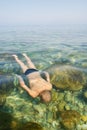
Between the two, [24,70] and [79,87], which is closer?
[79,87]

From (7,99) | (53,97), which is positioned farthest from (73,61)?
(7,99)

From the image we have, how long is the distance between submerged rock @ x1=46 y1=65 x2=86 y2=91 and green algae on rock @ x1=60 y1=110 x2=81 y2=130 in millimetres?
1942

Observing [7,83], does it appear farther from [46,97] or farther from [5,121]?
[5,121]

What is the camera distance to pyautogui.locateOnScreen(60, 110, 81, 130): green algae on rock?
8141mm

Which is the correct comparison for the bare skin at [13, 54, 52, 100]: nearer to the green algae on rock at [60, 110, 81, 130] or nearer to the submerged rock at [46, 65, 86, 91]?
the submerged rock at [46, 65, 86, 91]

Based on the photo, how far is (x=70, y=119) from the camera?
837 cm

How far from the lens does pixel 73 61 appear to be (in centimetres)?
1529

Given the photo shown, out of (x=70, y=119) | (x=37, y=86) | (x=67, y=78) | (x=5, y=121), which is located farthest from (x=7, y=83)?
A: (x=70, y=119)

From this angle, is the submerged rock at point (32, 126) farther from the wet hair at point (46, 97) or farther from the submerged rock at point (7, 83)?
the submerged rock at point (7, 83)

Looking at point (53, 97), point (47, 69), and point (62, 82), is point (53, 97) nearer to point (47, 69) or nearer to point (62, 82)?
point (62, 82)

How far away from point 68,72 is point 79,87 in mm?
1496

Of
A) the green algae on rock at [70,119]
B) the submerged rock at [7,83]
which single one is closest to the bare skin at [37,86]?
the submerged rock at [7,83]

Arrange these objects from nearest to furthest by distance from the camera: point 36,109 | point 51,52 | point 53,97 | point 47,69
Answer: point 36,109
point 53,97
point 47,69
point 51,52

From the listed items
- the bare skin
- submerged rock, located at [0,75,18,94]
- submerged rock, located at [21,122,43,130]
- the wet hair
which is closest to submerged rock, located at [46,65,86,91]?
the bare skin
